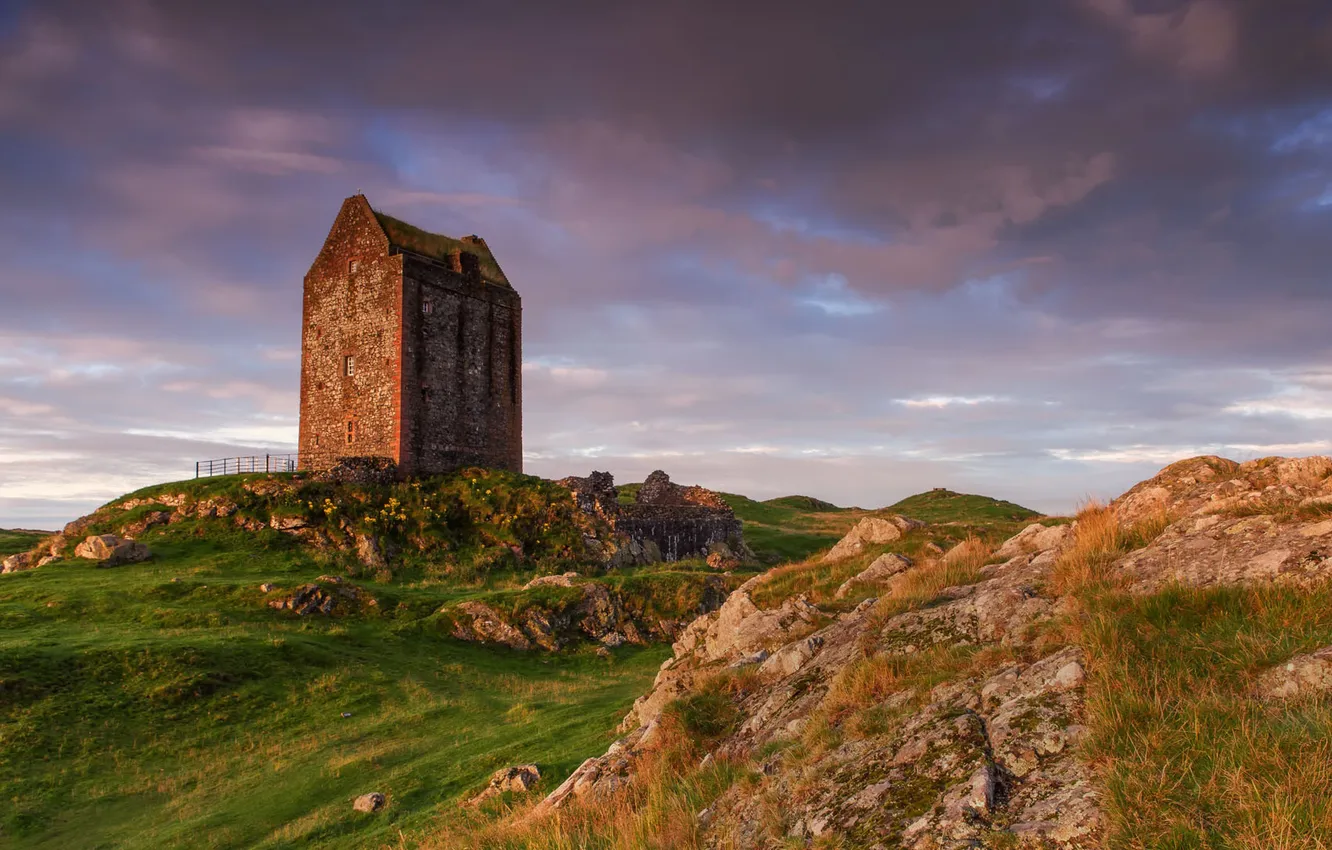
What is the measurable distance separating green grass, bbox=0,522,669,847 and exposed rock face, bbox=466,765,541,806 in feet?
1.26

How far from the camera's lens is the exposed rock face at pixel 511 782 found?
468 inches

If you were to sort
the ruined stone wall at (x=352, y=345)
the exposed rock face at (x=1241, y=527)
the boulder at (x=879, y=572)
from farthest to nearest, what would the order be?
1. the ruined stone wall at (x=352, y=345)
2. the boulder at (x=879, y=572)
3. the exposed rock face at (x=1241, y=527)

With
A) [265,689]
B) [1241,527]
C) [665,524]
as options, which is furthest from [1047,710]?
[665,524]

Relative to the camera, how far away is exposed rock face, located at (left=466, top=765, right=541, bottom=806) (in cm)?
1188

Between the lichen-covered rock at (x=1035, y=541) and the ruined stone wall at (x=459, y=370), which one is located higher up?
the ruined stone wall at (x=459, y=370)

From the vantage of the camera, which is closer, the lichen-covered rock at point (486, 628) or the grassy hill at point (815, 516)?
the lichen-covered rock at point (486, 628)

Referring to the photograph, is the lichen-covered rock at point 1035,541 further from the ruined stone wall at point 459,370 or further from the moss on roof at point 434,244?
the moss on roof at point 434,244

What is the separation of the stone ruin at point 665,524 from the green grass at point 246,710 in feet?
47.8

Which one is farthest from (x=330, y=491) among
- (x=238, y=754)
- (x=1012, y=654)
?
(x=1012, y=654)

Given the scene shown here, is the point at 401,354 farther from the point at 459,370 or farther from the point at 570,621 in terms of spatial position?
the point at 570,621

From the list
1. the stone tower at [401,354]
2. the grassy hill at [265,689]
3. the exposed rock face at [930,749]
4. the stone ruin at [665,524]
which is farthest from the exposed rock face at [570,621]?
the exposed rock face at [930,749]

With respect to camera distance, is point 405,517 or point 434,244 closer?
point 405,517

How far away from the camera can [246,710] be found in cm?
2162

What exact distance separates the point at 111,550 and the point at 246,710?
1738 centimetres
